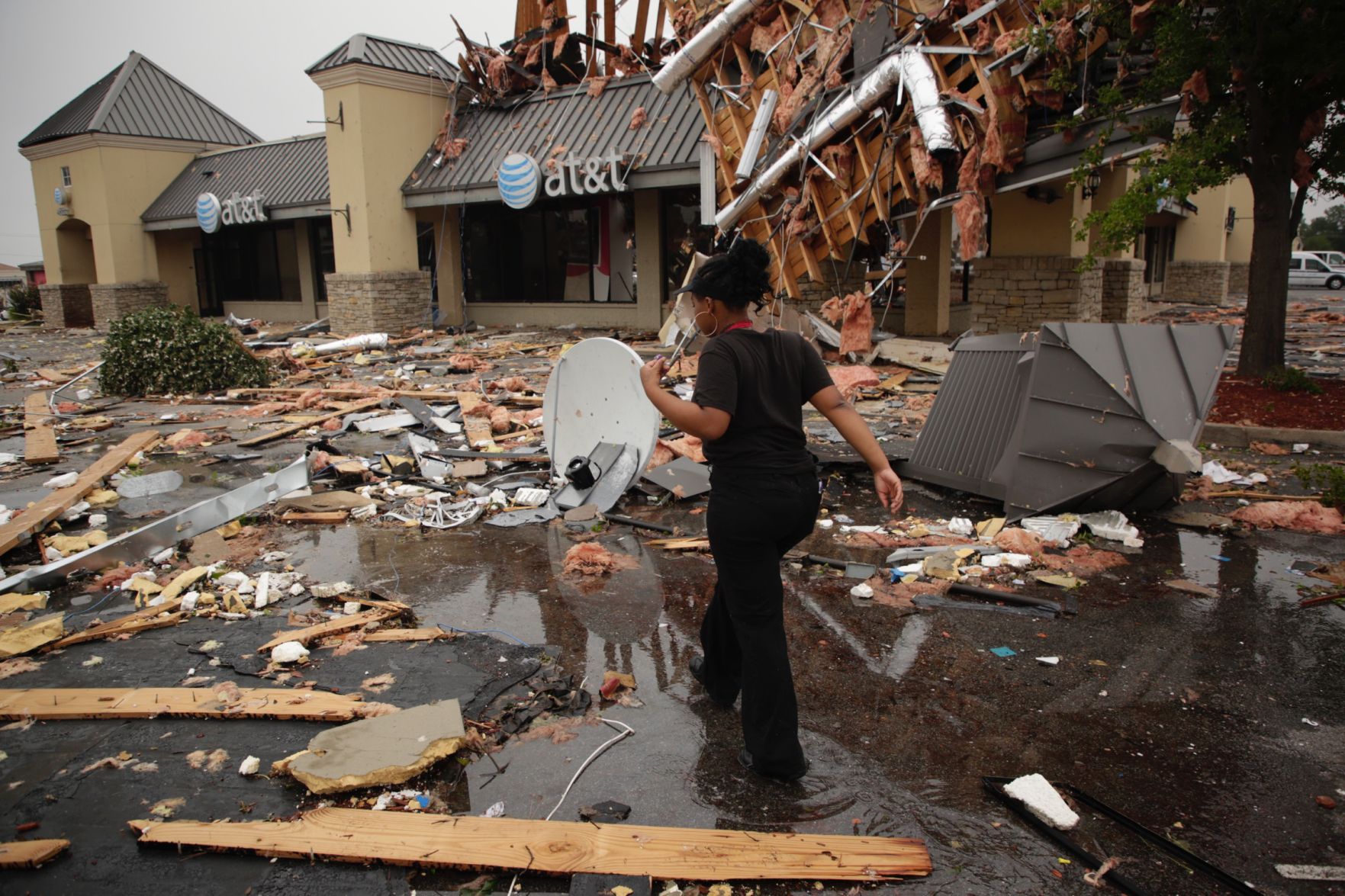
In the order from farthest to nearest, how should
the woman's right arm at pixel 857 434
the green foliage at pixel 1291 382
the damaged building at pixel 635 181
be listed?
the damaged building at pixel 635 181 → the green foliage at pixel 1291 382 → the woman's right arm at pixel 857 434

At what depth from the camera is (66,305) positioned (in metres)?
30.6

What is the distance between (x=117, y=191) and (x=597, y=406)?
92.9 ft

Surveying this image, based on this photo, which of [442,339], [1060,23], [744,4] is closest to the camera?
[1060,23]

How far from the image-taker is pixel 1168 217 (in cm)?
2942

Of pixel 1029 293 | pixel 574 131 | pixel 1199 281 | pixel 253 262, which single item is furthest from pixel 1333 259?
pixel 253 262

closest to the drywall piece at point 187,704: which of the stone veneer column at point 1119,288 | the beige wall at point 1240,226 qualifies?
the stone veneer column at point 1119,288

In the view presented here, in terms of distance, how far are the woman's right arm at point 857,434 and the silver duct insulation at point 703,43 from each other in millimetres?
11457

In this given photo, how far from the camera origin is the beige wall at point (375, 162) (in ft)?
70.0

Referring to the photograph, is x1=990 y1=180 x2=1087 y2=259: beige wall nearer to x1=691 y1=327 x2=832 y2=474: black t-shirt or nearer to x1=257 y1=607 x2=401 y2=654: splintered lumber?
x1=691 y1=327 x2=832 y2=474: black t-shirt

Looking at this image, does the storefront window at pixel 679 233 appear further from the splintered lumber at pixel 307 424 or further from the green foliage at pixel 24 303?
the green foliage at pixel 24 303

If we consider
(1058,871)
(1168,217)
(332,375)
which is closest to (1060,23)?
(1058,871)

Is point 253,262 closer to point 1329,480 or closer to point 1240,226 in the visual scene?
point 1329,480

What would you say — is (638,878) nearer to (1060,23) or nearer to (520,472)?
(520,472)

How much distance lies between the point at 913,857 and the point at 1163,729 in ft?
5.12
